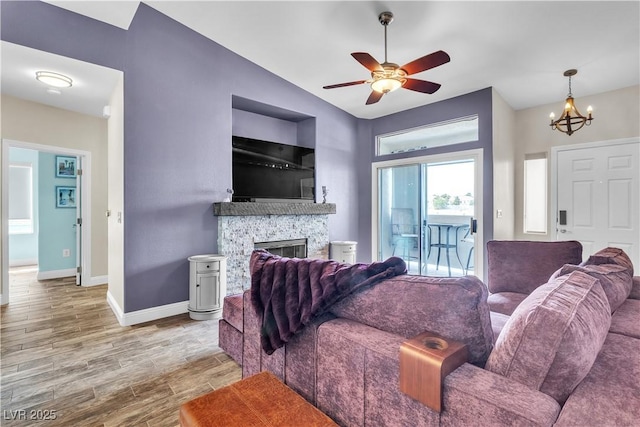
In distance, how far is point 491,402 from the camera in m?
0.80

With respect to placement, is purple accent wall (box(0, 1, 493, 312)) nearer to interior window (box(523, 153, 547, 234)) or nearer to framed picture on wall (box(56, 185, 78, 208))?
interior window (box(523, 153, 547, 234))

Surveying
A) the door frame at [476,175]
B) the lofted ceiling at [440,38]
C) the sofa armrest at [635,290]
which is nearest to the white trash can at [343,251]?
the door frame at [476,175]

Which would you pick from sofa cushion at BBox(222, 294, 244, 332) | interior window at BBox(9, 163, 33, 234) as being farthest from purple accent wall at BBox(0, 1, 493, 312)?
interior window at BBox(9, 163, 33, 234)

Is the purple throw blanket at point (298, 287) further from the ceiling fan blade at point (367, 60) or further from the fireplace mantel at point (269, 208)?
the fireplace mantel at point (269, 208)

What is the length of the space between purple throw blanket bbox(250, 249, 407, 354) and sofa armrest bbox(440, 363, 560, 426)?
1.51 feet

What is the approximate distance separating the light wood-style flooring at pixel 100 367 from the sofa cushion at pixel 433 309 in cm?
137

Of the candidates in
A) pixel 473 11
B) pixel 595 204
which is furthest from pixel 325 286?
pixel 595 204

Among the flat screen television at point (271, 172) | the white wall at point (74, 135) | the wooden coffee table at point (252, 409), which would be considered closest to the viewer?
the wooden coffee table at point (252, 409)

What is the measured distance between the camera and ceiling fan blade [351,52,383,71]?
256cm

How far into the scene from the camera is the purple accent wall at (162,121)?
2887 mm

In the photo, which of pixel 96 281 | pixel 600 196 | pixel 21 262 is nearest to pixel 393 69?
pixel 600 196

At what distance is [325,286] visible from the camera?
52.1 inches

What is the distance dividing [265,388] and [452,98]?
4.62 meters

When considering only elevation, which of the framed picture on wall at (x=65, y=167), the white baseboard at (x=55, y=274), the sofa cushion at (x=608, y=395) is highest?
the framed picture on wall at (x=65, y=167)
